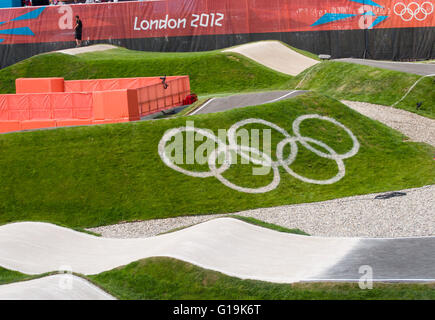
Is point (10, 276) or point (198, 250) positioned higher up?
point (198, 250)

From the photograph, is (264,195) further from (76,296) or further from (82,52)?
(82,52)

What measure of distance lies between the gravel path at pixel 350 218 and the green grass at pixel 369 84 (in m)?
13.6

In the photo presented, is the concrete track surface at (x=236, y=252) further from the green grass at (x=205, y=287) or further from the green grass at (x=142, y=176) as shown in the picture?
the green grass at (x=142, y=176)

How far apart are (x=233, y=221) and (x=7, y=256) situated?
7.10 m

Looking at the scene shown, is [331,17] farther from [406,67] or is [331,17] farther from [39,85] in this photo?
[39,85]

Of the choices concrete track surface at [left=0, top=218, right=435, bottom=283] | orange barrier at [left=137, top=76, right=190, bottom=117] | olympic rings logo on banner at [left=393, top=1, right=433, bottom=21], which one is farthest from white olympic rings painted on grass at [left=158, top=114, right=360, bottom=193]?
olympic rings logo on banner at [left=393, top=1, right=433, bottom=21]

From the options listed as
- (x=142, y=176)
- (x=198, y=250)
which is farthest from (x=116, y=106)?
(x=198, y=250)

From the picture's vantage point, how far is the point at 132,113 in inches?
1271

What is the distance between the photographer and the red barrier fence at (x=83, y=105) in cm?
3222

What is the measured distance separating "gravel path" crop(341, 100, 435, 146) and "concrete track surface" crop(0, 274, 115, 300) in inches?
899

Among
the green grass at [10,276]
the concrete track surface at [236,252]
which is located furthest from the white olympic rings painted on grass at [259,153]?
the green grass at [10,276]

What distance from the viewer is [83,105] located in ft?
109

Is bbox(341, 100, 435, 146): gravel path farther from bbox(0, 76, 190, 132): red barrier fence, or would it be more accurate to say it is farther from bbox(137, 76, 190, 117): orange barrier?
bbox(0, 76, 190, 132): red barrier fence

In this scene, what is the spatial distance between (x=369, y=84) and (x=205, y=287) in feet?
98.4
